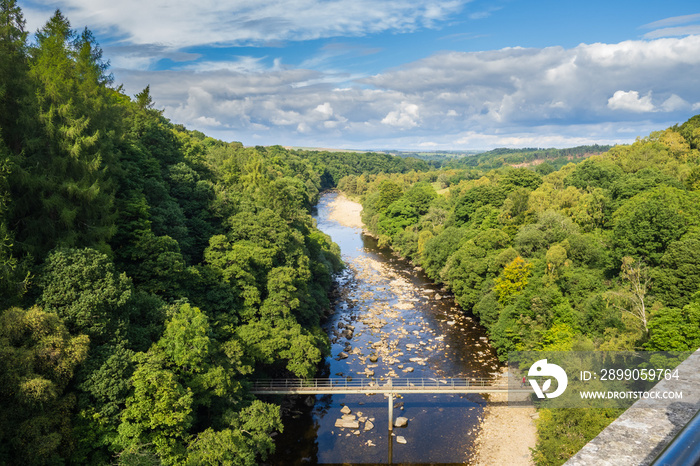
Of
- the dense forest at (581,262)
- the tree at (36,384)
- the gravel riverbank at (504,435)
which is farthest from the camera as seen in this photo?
the gravel riverbank at (504,435)

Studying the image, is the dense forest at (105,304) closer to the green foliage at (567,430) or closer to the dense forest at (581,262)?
the green foliage at (567,430)

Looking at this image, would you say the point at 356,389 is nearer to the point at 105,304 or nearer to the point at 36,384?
the point at 105,304

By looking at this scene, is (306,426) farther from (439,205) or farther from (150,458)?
(439,205)

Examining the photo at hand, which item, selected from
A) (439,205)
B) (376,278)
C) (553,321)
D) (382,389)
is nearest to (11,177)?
(382,389)

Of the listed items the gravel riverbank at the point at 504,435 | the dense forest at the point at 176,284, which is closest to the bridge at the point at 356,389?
the dense forest at the point at 176,284

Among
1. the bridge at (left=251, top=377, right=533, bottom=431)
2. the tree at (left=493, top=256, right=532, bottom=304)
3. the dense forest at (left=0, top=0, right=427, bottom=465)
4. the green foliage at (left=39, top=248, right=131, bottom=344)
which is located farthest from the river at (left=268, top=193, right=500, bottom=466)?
the green foliage at (left=39, top=248, right=131, bottom=344)

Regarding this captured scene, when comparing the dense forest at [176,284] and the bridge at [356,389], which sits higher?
the dense forest at [176,284]

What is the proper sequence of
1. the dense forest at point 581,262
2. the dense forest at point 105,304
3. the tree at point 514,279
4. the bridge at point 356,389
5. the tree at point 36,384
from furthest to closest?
the tree at point 514,279 → the bridge at point 356,389 → the dense forest at point 581,262 → the dense forest at point 105,304 → the tree at point 36,384
